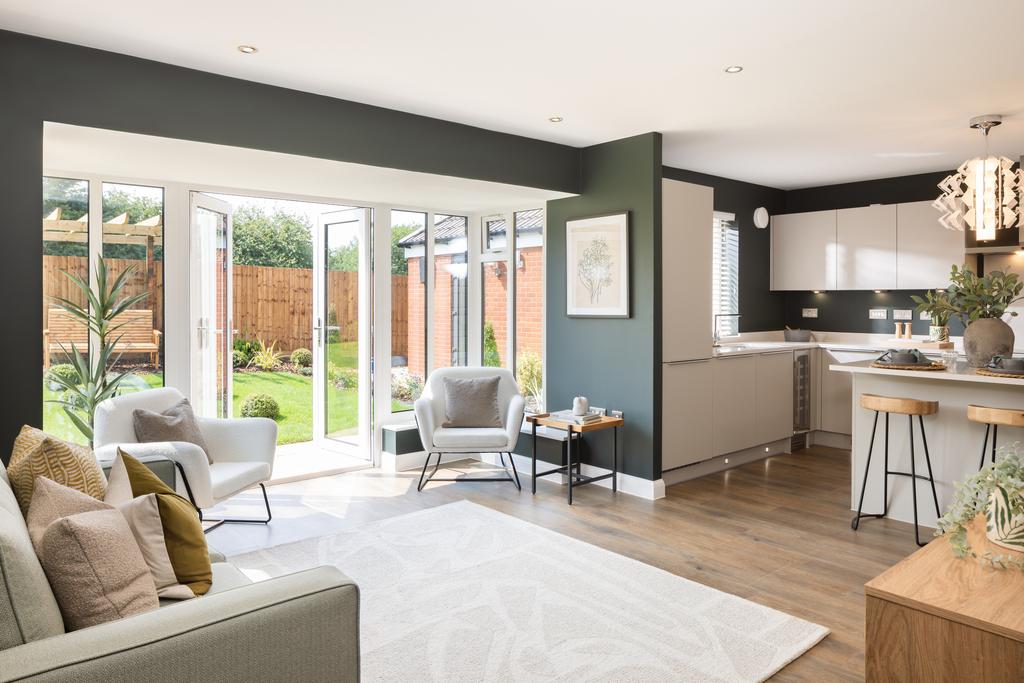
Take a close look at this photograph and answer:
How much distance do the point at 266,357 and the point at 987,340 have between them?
6.88m

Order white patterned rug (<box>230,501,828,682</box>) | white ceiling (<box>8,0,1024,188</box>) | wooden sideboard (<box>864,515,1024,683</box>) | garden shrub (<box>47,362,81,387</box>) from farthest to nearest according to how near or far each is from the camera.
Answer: garden shrub (<box>47,362,81,387</box>) < white ceiling (<box>8,0,1024,188</box>) < white patterned rug (<box>230,501,828,682</box>) < wooden sideboard (<box>864,515,1024,683</box>)

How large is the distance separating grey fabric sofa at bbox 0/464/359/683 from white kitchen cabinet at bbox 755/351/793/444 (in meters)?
4.95

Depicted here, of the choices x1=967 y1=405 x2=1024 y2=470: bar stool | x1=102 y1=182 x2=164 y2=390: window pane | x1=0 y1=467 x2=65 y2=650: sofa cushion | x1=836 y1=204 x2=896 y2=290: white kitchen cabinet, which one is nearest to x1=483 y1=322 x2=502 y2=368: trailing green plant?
x1=102 y1=182 x2=164 y2=390: window pane

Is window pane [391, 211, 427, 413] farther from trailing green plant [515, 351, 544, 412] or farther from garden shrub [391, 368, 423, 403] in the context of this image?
trailing green plant [515, 351, 544, 412]

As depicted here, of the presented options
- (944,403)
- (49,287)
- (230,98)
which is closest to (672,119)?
(944,403)

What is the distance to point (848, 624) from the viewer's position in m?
2.90

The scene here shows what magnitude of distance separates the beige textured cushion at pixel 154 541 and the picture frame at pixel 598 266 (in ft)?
11.9

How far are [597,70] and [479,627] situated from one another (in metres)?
2.72

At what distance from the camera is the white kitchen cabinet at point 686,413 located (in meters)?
5.07

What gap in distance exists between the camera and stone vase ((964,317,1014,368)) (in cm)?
397

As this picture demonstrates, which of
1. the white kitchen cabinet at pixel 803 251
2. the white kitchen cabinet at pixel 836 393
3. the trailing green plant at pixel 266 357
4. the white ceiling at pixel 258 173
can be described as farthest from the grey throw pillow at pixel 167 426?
the white kitchen cabinet at pixel 803 251

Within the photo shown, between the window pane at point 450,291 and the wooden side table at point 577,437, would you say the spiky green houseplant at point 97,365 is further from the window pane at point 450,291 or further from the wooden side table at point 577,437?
the window pane at point 450,291

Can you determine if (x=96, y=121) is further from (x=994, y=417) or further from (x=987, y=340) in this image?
(x=987, y=340)

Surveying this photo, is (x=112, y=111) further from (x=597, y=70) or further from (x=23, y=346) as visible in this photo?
(x=597, y=70)
